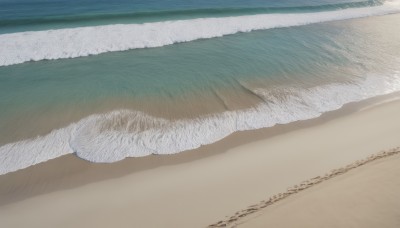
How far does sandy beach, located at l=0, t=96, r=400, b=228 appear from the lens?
18.0 feet

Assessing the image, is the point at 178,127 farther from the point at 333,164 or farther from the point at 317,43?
the point at 317,43

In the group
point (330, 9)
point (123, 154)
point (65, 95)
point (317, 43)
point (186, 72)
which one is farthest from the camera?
point (330, 9)

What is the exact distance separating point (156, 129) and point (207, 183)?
7.34 ft

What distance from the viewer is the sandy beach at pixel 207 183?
5.50 m

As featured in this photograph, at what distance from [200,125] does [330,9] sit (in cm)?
1578

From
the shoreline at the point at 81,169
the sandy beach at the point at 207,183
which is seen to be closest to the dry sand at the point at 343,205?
the sandy beach at the point at 207,183

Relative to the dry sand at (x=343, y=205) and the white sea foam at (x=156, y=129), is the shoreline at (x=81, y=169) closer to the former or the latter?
the white sea foam at (x=156, y=129)

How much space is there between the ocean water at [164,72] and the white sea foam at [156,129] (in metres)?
0.03

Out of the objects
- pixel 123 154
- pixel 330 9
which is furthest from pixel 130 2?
pixel 123 154

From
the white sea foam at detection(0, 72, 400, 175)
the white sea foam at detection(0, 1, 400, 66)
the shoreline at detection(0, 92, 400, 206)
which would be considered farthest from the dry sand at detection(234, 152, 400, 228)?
the white sea foam at detection(0, 1, 400, 66)

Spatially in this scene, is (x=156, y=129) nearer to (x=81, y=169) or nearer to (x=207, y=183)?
(x=81, y=169)

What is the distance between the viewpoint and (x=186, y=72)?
10648 mm

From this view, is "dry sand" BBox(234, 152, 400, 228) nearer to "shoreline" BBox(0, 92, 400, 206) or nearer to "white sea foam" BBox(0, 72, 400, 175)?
"shoreline" BBox(0, 92, 400, 206)

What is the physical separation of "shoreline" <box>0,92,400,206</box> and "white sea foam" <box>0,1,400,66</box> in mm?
6415
